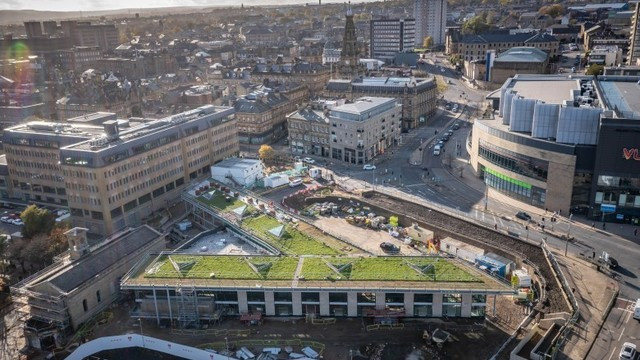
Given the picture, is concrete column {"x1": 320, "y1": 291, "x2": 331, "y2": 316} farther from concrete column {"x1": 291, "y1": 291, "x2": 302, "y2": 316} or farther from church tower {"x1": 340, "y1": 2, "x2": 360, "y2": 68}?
church tower {"x1": 340, "y1": 2, "x2": 360, "y2": 68}

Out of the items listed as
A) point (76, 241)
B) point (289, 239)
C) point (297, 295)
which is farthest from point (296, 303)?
point (76, 241)

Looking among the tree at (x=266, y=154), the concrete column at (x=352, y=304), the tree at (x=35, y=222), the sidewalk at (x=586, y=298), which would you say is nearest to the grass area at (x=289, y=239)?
the concrete column at (x=352, y=304)

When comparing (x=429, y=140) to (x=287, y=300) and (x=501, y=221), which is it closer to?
(x=501, y=221)

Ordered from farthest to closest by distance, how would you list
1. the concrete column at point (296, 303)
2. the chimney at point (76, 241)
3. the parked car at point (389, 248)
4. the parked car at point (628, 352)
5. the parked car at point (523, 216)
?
the parked car at point (523, 216)
the parked car at point (389, 248)
the chimney at point (76, 241)
the concrete column at point (296, 303)
the parked car at point (628, 352)

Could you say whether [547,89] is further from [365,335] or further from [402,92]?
[365,335]

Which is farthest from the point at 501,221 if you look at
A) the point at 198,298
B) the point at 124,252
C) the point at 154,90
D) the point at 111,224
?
the point at 154,90

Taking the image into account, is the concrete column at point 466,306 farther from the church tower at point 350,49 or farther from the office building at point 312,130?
the church tower at point 350,49
